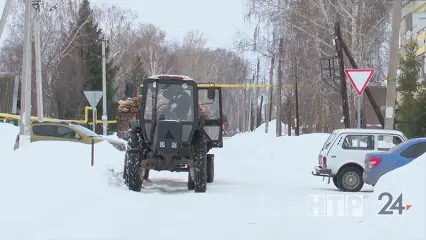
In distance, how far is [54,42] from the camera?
202 ft

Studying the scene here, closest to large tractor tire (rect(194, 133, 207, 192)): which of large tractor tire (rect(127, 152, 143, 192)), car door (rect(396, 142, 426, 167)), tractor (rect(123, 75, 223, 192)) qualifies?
tractor (rect(123, 75, 223, 192))

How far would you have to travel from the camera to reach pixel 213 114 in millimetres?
18609

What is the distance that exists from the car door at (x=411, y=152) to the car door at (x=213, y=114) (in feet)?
15.4

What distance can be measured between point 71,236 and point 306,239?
124 inches

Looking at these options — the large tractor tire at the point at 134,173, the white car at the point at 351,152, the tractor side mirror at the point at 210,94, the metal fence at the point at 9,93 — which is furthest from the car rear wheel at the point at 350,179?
the metal fence at the point at 9,93

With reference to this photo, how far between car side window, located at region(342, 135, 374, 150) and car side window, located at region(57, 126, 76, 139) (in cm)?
1242

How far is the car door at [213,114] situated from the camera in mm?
17875

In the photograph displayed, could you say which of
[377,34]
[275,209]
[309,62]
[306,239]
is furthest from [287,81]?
[306,239]

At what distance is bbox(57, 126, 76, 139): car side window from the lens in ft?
89.5

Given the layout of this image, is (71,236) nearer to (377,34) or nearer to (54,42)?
(377,34)

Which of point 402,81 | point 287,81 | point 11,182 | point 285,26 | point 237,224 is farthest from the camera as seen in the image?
point 287,81

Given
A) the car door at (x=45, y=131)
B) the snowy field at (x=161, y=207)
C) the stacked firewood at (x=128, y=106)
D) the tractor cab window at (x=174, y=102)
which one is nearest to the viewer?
the snowy field at (x=161, y=207)

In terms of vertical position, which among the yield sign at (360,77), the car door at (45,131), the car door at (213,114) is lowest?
the car door at (45,131)

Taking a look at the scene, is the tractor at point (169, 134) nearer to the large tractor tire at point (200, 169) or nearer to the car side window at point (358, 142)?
the large tractor tire at point (200, 169)
